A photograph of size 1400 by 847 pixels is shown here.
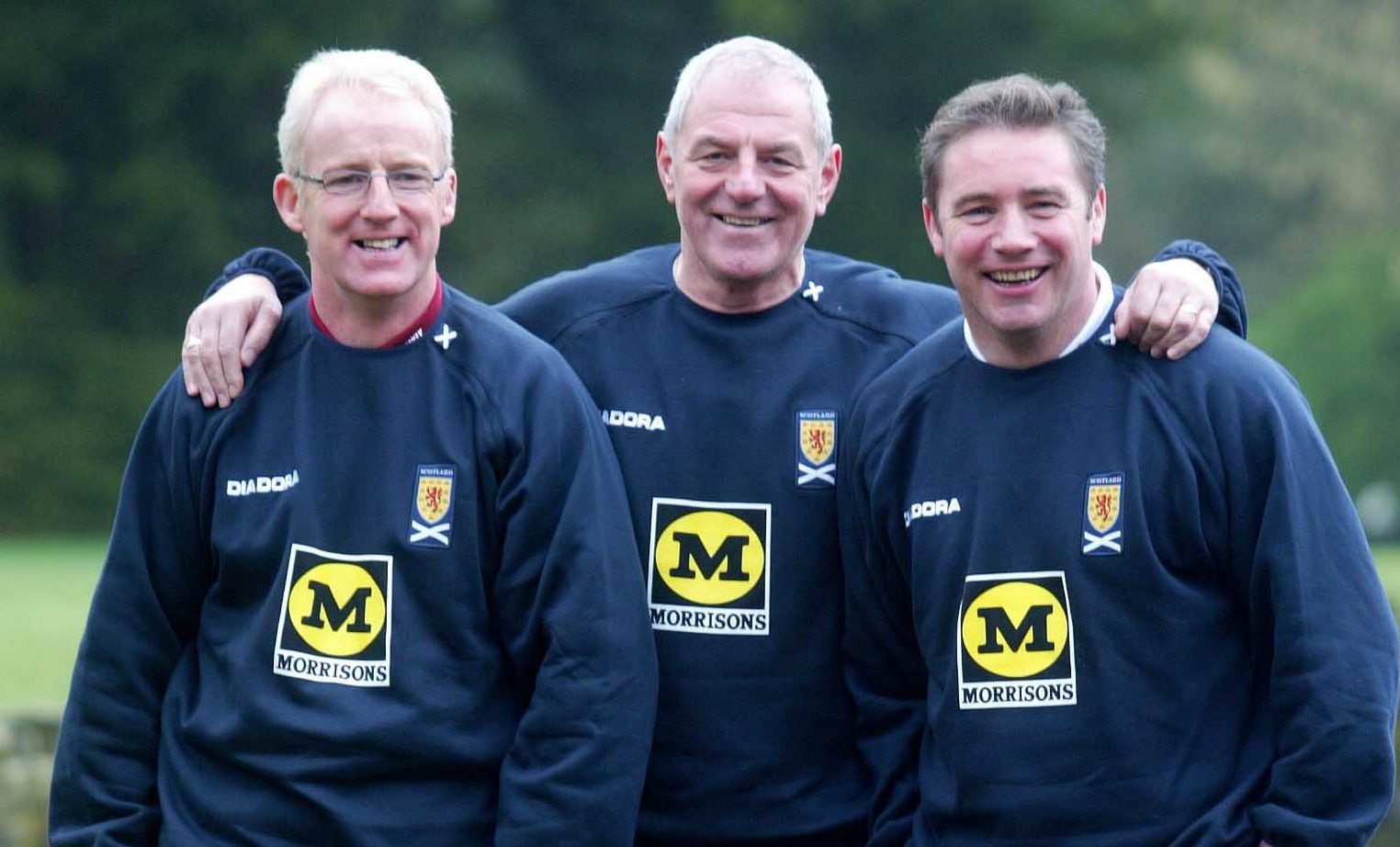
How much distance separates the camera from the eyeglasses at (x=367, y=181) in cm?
360

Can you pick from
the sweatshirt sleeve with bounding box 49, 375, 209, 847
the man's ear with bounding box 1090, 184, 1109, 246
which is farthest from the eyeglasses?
the man's ear with bounding box 1090, 184, 1109, 246

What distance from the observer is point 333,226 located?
3.60m

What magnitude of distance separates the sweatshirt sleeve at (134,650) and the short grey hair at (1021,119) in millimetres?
1450

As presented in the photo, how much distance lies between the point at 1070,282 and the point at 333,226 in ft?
4.21

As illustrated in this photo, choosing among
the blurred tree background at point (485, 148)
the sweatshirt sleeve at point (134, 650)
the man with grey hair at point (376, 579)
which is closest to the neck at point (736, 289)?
the man with grey hair at point (376, 579)

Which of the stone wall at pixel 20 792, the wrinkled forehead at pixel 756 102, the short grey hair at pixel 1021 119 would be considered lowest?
the stone wall at pixel 20 792

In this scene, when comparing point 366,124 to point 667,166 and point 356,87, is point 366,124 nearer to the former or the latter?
point 356,87

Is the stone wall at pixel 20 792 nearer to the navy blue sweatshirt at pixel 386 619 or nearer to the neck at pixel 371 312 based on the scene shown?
the navy blue sweatshirt at pixel 386 619

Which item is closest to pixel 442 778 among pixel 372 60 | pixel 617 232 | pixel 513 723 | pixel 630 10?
pixel 513 723

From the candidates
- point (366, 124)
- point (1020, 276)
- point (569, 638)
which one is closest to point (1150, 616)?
point (1020, 276)

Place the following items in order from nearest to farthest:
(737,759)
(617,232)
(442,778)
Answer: (442,778) < (737,759) < (617,232)

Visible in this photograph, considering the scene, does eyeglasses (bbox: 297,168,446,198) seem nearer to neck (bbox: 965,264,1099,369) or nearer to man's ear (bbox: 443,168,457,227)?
man's ear (bbox: 443,168,457,227)

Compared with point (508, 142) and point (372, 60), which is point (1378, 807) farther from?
point (508, 142)

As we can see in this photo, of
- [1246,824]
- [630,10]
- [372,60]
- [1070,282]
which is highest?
[630,10]
